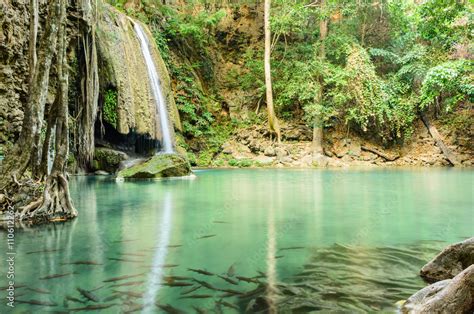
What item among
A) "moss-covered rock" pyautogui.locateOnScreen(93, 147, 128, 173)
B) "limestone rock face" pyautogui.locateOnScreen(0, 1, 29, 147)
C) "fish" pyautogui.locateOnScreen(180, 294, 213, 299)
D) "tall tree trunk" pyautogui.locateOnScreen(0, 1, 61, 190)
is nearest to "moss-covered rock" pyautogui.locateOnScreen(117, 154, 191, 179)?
"moss-covered rock" pyautogui.locateOnScreen(93, 147, 128, 173)

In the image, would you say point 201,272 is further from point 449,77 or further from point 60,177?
point 449,77

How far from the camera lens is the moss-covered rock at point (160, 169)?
38.0 feet

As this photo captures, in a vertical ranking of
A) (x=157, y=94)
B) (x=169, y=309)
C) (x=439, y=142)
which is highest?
(x=157, y=94)

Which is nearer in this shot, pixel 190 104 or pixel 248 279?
pixel 248 279

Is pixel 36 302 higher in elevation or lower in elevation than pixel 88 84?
lower

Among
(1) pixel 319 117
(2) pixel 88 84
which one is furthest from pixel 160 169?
(1) pixel 319 117

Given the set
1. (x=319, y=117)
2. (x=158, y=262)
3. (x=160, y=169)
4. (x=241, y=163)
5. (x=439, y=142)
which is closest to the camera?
(x=158, y=262)

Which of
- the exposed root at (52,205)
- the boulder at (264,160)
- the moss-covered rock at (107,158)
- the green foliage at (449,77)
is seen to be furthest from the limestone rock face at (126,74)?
Answer: the green foliage at (449,77)

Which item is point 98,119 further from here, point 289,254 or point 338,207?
point 289,254

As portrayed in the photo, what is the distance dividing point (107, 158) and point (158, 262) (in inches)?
429

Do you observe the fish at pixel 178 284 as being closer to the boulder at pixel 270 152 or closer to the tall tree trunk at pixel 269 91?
the boulder at pixel 270 152

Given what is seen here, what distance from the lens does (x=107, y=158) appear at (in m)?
13.3

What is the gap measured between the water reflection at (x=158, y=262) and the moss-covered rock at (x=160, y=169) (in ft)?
20.0

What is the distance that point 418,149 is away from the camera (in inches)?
719
